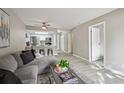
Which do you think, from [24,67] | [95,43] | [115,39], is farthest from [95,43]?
[24,67]

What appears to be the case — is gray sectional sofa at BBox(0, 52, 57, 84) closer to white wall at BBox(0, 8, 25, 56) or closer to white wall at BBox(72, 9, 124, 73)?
white wall at BBox(0, 8, 25, 56)

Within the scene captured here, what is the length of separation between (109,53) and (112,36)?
2.16 feet

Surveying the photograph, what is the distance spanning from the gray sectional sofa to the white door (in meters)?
2.70

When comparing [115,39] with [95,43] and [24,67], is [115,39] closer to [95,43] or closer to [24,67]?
[95,43]

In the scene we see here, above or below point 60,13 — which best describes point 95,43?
below

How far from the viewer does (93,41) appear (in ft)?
18.4

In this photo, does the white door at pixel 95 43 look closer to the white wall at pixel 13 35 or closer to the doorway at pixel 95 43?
the doorway at pixel 95 43

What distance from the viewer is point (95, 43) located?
224 inches

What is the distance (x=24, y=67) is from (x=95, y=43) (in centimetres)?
398

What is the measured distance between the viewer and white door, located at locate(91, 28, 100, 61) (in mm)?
5578

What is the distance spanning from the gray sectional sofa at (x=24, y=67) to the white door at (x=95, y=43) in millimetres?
2703

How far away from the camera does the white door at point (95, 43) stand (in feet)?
18.3
